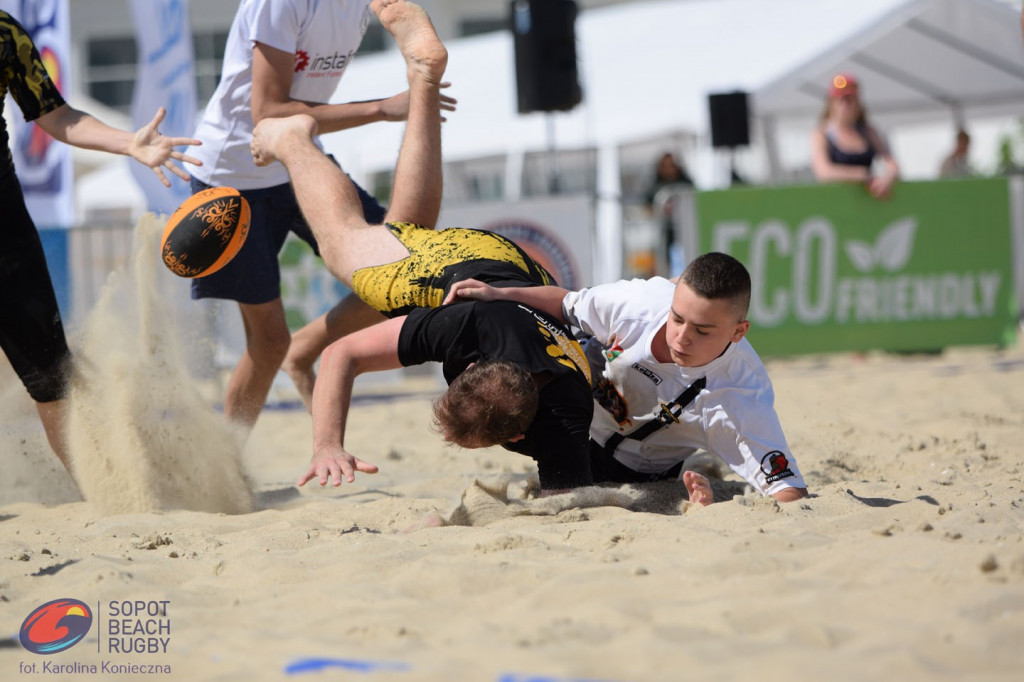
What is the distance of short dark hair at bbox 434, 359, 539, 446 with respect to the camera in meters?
2.81

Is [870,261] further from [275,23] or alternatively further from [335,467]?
[335,467]

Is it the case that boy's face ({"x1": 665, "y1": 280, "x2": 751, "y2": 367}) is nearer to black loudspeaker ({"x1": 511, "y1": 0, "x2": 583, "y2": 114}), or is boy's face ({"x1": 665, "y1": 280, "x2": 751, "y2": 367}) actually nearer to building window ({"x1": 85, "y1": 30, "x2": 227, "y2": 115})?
black loudspeaker ({"x1": 511, "y1": 0, "x2": 583, "y2": 114})

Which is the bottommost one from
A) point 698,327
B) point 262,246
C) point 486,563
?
point 486,563

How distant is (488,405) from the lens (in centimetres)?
280

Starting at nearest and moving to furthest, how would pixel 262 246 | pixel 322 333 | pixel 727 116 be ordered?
pixel 262 246, pixel 322 333, pixel 727 116

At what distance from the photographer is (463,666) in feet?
6.01

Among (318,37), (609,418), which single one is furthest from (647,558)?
(318,37)

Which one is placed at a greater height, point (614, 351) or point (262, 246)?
point (262, 246)

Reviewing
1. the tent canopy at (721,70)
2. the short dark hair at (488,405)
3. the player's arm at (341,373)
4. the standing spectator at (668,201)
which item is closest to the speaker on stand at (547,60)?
the standing spectator at (668,201)

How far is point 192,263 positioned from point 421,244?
2.60 ft

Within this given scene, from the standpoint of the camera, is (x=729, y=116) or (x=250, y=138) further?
(x=729, y=116)

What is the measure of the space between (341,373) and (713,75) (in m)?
11.8

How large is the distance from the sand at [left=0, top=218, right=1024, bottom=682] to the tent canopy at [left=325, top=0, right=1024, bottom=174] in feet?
27.0

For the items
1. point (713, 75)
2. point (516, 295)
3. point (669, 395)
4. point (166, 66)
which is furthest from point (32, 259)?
point (713, 75)
